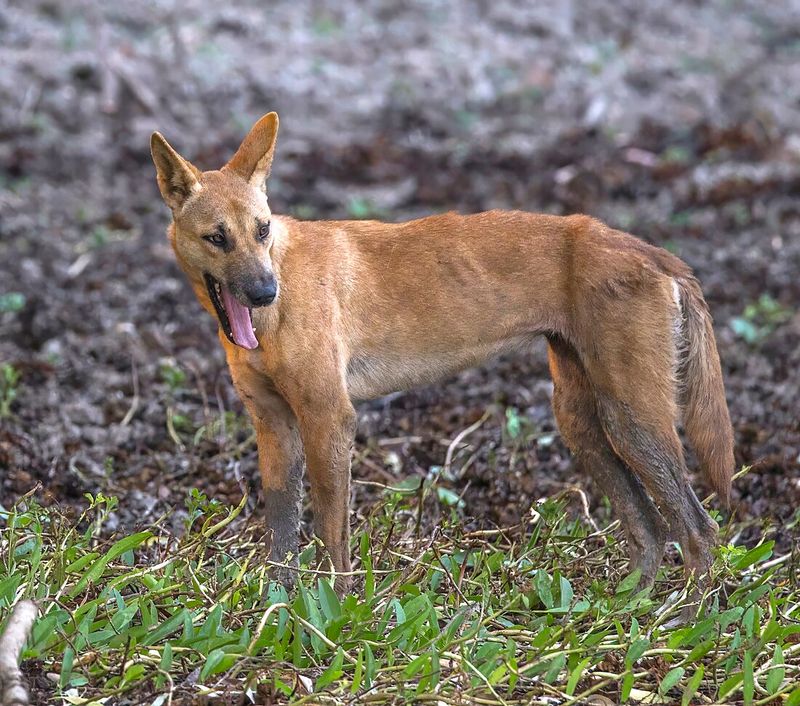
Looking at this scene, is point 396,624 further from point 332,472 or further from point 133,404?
point 133,404

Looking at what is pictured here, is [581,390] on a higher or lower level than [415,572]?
higher

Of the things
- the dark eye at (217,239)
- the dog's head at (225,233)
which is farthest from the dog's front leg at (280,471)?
the dark eye at (217,239)

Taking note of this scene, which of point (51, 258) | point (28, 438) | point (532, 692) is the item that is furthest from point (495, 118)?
point (532, 692)

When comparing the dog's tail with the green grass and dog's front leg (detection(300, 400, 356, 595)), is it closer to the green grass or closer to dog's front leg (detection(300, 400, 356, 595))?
the green grass

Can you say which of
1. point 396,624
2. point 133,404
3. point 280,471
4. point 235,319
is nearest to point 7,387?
point 133,404

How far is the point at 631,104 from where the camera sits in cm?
1503

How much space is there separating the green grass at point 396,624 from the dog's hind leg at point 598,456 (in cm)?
18

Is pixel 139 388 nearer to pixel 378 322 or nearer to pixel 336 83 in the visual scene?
pixel 378 322

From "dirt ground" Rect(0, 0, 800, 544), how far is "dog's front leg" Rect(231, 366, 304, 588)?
0.87 m

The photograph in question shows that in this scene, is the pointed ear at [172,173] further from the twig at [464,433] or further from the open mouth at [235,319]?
the twig at [464,433]

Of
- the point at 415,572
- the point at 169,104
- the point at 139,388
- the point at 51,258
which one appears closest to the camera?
the point at 415,572

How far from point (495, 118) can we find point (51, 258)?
6502 mm

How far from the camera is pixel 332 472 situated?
4.95 m

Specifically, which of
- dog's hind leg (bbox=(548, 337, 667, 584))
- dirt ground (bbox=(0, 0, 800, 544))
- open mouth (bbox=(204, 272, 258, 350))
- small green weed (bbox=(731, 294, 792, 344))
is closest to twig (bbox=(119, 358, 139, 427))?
dirt ground (bbox=(0, 0, 800, 544))
